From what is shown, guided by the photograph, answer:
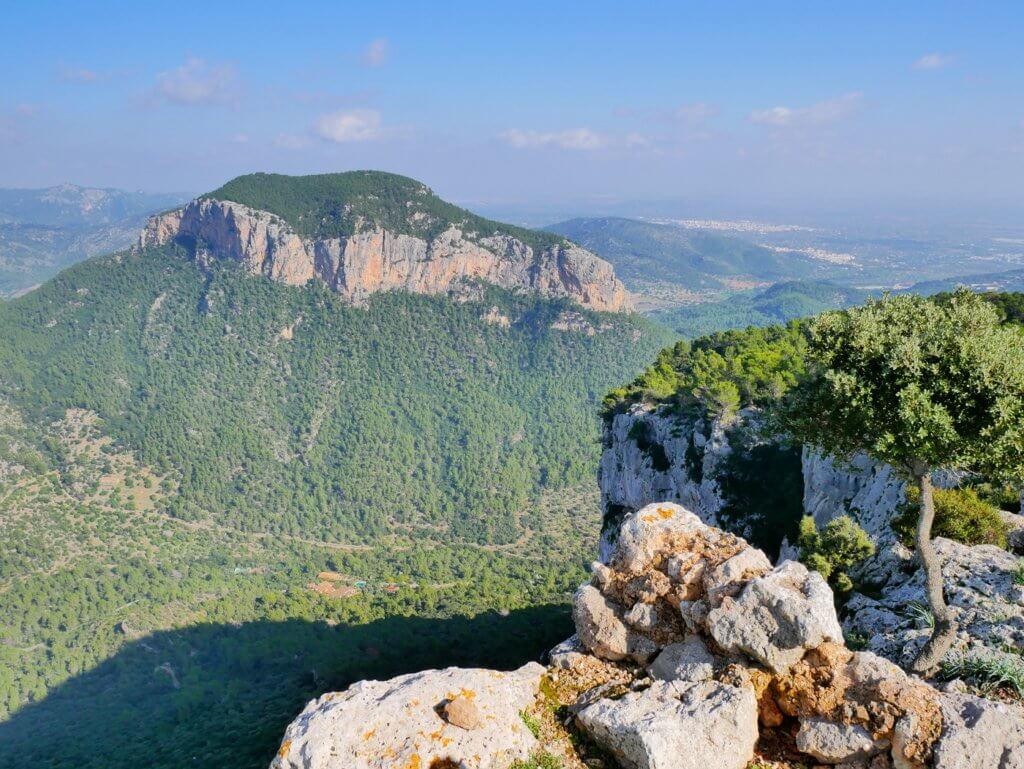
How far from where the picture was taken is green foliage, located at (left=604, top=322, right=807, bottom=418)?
148ft

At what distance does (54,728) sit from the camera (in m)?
52.4

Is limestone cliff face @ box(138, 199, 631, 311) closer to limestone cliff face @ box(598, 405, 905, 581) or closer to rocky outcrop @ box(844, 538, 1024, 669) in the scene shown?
limestone cliff face @ box(598, 405, 905, 581)

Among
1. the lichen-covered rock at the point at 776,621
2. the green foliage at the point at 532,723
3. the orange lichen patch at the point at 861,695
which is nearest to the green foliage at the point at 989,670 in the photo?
the orange lichen patch at the point at 861,695

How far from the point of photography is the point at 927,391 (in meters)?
12.6

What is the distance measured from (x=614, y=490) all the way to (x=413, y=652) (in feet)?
79.3

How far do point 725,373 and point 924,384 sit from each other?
136 ft

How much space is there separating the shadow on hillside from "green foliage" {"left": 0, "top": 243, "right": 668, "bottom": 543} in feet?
181

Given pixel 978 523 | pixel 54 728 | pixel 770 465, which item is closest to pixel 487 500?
pixel 54 728

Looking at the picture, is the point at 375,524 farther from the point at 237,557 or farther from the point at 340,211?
the point at 340,211

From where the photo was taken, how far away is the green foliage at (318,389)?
423ft

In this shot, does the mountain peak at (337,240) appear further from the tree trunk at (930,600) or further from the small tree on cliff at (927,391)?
the tree trunk at (930,600)

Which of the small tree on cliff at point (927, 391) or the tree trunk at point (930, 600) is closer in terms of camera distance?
the tree trunk at point (930, 600)

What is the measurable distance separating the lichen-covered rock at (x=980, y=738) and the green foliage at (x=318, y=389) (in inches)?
4331

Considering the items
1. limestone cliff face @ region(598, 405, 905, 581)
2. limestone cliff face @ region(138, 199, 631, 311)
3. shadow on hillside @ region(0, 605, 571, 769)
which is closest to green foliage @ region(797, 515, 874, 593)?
limestone cliff face @ region(598, 405, 905, 581)
